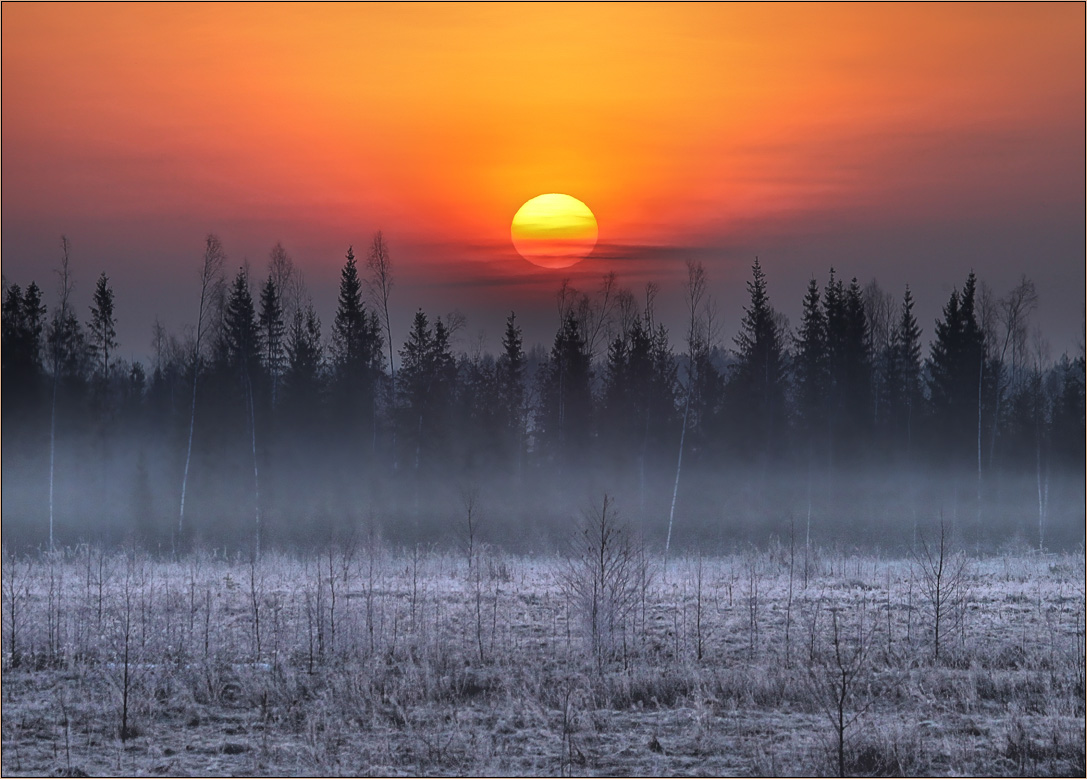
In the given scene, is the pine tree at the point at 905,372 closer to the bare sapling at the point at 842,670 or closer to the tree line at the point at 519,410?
the tree line at the point at 519,410

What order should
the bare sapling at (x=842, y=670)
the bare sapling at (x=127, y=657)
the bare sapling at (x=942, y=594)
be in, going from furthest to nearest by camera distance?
the bare sapling at (x=942, y=594) < the bare sapling at (x=127, y=657) < the bare sapling at (x=842, y=670)

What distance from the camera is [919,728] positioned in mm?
12398

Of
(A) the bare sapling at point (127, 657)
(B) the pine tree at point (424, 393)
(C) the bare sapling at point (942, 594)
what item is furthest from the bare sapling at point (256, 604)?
(B) the pine tree at point (424, 393)

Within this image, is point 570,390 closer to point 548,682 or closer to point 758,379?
point 758,379

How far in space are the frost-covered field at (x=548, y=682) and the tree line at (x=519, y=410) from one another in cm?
3064

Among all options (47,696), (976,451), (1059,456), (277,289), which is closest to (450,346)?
(277,289)

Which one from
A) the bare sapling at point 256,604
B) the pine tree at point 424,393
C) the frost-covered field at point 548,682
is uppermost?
the pine tree at point 424,393

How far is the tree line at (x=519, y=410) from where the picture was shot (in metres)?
52.3

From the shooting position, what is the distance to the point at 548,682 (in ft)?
48.0

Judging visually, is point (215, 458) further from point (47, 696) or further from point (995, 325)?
point (995, 325)

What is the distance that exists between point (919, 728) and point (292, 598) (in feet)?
42.7

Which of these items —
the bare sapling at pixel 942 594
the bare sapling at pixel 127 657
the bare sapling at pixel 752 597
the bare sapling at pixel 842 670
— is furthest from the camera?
the bare sapling at pixel 752 597

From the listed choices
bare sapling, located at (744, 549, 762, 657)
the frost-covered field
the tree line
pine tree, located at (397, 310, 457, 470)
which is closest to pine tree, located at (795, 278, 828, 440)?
the tree line

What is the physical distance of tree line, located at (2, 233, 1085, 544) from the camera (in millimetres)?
52281
